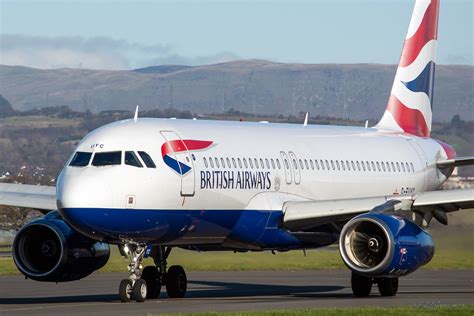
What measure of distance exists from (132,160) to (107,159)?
0.54 m

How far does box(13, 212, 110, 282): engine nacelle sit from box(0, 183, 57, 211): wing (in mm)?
691

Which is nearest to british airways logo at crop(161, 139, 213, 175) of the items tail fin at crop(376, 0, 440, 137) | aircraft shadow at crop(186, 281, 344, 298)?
aircraft shadow at crop(186, 281, 344, 298)

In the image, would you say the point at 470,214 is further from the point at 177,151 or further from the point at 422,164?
the point at 177,151

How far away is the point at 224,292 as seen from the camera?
112 ft

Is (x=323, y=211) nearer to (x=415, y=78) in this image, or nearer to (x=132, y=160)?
(x=132, y=160)

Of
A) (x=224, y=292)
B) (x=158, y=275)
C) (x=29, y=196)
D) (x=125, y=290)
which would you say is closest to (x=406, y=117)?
(x=224, y=292)

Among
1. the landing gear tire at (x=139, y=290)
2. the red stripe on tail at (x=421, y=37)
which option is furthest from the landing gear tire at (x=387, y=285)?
the red stripe on tail at (x=421, y=37)

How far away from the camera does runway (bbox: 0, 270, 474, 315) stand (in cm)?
2697

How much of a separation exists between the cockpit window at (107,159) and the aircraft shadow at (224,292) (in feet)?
11.3

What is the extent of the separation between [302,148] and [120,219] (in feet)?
27.7

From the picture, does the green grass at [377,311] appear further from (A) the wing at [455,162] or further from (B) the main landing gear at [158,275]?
(A) the wing at [455,162]

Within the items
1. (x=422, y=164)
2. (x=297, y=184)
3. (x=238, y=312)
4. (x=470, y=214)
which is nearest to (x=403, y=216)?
(x=297, y=184)

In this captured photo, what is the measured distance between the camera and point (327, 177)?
34594 mm

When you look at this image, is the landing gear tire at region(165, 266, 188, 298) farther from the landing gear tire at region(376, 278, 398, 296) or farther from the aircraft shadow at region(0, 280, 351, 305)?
the landing gear tire at region(376, 278, 398, 296)
